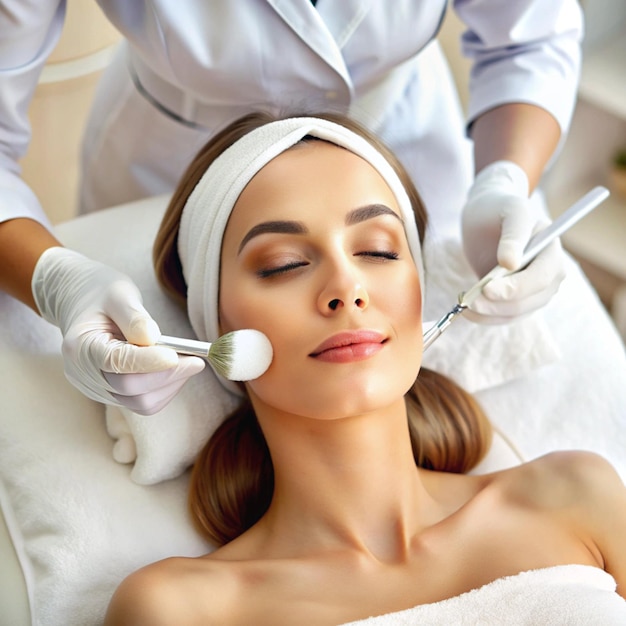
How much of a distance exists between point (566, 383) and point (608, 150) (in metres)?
1.34

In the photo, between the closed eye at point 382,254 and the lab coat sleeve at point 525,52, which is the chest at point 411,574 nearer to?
the closed eye at point 382,254

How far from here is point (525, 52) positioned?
5.55 feet

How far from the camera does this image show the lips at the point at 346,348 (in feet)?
3.81

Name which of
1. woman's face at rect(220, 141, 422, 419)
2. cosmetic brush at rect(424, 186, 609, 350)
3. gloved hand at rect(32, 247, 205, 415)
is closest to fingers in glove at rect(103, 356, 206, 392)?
gloved hand at rect(32, 247, 205, 415)

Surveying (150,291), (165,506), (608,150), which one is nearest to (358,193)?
(150,291)

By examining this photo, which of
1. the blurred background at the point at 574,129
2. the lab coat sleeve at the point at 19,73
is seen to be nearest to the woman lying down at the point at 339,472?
the lab coat sleeve at the point at 19,73

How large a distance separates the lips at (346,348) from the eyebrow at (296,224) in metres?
0.16

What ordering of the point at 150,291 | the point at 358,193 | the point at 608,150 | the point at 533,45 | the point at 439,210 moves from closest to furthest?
the point at 358,193, the point at 150,291, the point at 533,45, the point at 439,210, the point at 608,150

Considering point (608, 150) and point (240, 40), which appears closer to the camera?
point (240, 40)

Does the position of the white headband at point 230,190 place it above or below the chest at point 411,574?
above

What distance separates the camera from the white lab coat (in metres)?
1.44

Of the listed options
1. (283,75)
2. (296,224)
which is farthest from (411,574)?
(283,75)

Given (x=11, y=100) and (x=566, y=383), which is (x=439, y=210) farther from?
(x=11, y=100)

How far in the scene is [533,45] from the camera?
66.7 inches
